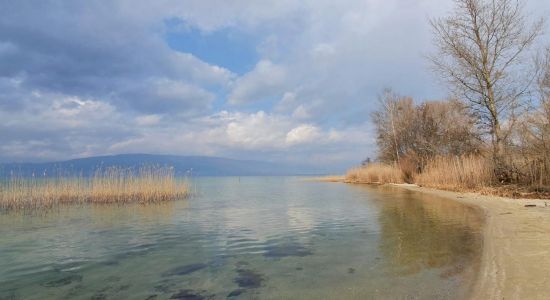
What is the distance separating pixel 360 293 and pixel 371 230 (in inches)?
215

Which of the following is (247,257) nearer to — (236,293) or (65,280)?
(236,293)

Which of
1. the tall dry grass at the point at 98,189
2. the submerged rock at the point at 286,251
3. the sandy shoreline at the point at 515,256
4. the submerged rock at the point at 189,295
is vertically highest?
the tall dry grass at the point at 98,189

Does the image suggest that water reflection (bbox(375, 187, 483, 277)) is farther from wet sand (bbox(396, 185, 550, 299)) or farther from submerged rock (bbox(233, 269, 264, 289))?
submerged rock (bbox(233, 269, 264, 289))

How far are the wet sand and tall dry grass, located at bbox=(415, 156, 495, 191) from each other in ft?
27.5

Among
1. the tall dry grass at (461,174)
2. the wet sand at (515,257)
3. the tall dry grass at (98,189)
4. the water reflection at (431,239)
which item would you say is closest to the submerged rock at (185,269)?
the water reflection at (431,239)

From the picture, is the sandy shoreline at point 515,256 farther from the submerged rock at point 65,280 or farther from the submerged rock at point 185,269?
→ the submerged rock at point 65,280

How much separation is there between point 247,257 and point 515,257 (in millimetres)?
4678

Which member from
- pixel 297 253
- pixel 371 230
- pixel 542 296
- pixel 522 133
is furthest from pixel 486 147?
pixel 542 296

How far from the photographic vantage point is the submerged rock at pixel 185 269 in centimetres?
657

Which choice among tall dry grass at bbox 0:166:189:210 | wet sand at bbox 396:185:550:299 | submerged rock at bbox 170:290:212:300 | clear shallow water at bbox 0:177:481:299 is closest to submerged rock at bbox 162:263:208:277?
clear shallow water at bbox 0:177:481:299

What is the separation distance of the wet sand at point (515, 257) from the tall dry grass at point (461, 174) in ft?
27.5

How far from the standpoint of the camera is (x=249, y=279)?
6.10 m

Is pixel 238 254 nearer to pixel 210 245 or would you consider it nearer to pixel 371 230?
pixel 210 245

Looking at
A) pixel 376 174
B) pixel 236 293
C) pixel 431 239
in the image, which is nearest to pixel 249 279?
pixel 236 293
